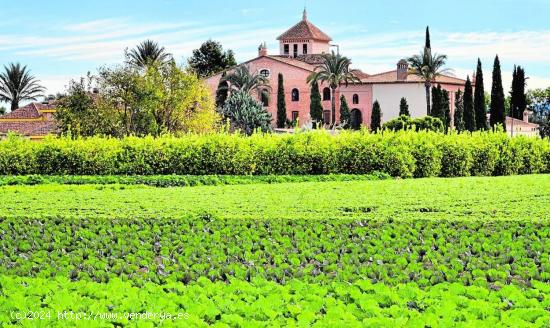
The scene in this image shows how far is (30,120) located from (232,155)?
3330cm

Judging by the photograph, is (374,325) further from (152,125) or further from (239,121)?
(239,121)

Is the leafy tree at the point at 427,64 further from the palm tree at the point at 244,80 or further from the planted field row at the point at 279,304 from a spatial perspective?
the planted field row at the point at 279,304

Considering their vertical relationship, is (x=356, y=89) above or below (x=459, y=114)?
above

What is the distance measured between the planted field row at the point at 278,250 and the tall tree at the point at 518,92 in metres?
58.4

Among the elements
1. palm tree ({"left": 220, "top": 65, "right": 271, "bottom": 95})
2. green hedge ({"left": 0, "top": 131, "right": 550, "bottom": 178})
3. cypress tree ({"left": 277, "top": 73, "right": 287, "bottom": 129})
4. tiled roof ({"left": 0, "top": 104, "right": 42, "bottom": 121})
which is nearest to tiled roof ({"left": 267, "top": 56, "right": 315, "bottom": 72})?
palm tree ({"left": 220, "top": 65, "right": 271, "bottom": 95})

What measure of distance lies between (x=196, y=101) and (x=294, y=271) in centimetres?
2532

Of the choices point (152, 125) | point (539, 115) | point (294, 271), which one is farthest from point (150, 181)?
point (539, 115)

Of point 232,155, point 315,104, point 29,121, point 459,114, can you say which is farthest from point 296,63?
point 232,155

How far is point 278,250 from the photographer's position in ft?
26.5

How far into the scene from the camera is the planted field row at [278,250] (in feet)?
23.3

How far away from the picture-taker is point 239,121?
43500 mm

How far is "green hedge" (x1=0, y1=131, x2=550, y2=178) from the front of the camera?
61.1 ft

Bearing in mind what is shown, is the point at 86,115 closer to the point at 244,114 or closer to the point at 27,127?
the point at 244,114

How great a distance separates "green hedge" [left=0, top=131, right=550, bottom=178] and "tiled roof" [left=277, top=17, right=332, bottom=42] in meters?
50.2
